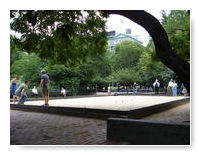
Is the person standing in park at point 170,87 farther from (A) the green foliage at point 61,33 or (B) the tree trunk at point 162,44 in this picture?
(B) the tree trunk at point 162,44

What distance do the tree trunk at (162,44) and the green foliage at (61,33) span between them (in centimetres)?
223

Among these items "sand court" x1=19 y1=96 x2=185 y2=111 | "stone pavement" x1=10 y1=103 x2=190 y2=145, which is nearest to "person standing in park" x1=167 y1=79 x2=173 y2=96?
"sand court" x1=19 y1=96 x2=185 y2=111

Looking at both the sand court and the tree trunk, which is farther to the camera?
the sand court

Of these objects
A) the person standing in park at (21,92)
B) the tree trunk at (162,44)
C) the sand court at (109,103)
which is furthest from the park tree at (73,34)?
the person standing in park at (21,92)

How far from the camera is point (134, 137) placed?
4672 millimetres

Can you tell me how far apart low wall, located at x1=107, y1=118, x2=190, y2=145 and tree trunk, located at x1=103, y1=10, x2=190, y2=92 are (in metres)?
1.37

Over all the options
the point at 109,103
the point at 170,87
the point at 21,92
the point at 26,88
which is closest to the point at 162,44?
the point at 26,88

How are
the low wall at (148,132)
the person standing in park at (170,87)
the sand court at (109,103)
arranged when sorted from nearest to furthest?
the low wall at (148,132)
the sand court at (109,103)
the person standing in park at (170,87)

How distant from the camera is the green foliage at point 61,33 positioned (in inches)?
272

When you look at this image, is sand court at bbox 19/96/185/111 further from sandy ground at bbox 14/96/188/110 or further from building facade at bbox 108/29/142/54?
building facade at bbox 108/29/142/54

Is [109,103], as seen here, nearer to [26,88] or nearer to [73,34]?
[26,88]

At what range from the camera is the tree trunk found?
202 inches

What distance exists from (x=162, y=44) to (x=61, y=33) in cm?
315

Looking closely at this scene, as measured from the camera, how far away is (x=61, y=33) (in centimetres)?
688
